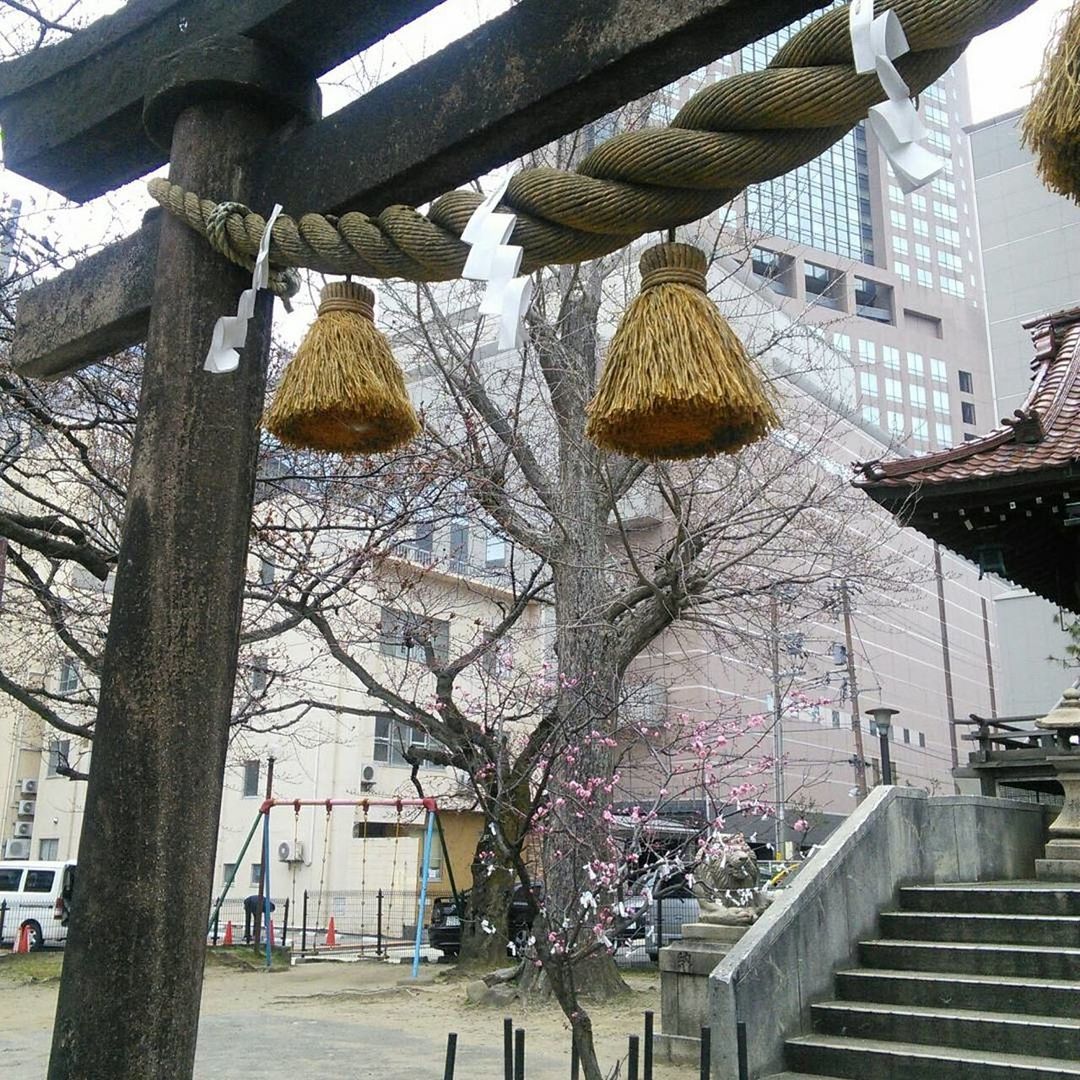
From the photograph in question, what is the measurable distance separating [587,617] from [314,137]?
9.63 metres

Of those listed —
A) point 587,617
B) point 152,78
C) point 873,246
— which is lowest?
point 152,78

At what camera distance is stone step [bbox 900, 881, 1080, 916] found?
7512 millimetres

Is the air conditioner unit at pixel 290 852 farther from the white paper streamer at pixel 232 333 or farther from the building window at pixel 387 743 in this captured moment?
the white paper streamer at pixel 232 333

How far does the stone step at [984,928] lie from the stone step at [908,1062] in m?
1.21

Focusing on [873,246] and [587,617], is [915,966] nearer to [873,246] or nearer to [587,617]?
[587,617]

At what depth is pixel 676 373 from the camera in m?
1.87

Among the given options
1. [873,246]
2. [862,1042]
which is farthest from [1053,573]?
[873,246]

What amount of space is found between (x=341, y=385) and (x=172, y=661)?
0.68 meters

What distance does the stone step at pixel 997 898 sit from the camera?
24.6 ft

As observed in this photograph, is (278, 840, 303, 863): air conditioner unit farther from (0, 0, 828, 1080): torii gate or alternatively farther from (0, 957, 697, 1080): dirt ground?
(0, 0, 828, 1080): torii gate

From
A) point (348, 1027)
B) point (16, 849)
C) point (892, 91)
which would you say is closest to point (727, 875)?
point (348, 1027)

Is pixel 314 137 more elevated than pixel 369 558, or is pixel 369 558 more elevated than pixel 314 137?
pixel 369 558

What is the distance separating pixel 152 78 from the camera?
2629 millimetres

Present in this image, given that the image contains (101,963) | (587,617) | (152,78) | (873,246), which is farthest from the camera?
(873,246)
